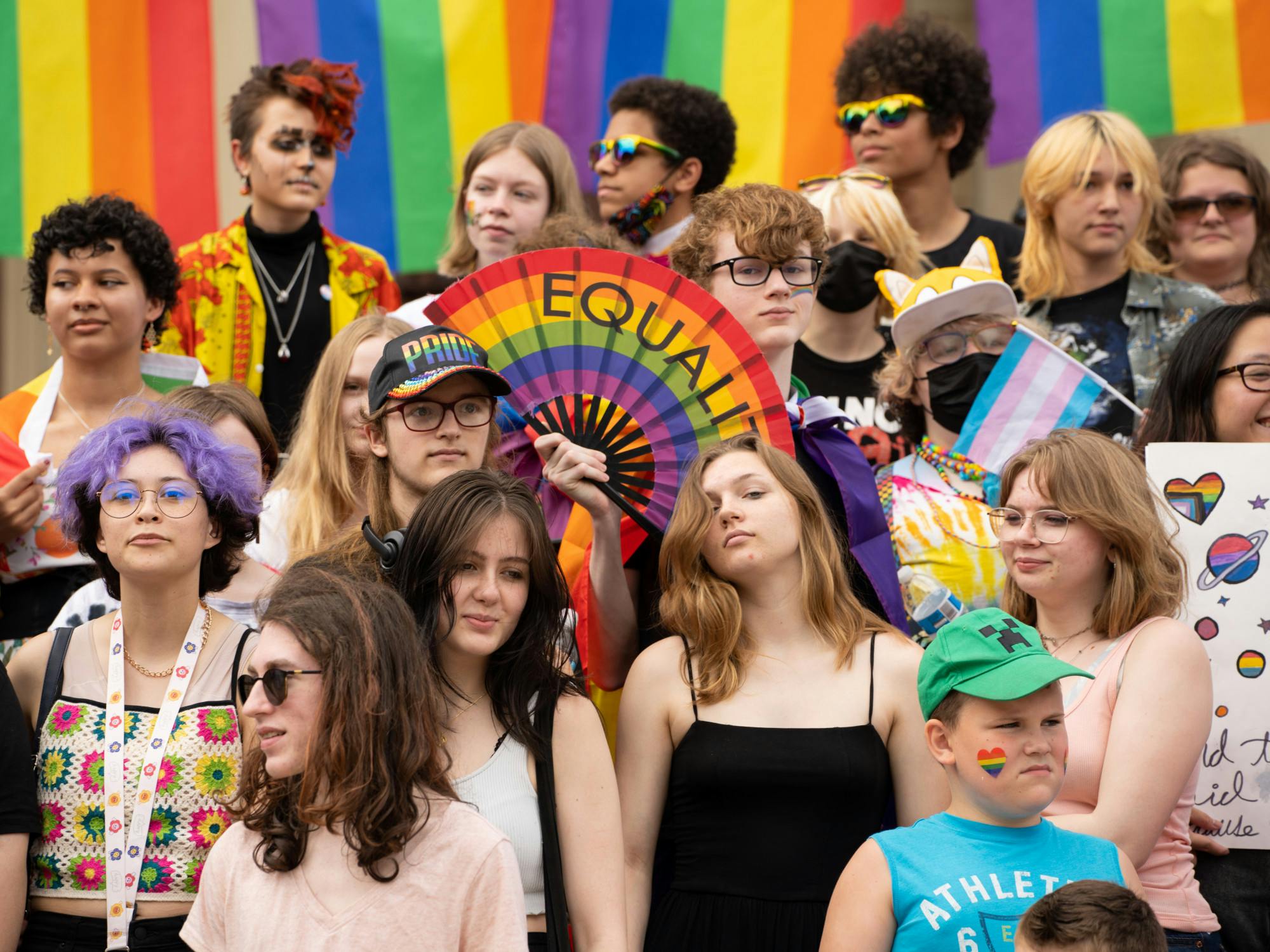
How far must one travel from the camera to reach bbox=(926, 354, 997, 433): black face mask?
4867 mm

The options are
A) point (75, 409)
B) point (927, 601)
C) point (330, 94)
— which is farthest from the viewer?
point (330, 94)

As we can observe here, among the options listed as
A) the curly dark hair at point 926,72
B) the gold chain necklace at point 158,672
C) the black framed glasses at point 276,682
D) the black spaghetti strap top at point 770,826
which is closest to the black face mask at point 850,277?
the curly dark hair at point 926,72

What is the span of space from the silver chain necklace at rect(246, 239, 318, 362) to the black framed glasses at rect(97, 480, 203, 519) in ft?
8.24

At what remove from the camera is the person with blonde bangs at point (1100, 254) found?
570 cm

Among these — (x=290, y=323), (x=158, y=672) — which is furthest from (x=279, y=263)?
(x=158, y=672)

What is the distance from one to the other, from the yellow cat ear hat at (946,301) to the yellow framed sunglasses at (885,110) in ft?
5.98

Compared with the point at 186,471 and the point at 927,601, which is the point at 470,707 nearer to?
the point at 186,471

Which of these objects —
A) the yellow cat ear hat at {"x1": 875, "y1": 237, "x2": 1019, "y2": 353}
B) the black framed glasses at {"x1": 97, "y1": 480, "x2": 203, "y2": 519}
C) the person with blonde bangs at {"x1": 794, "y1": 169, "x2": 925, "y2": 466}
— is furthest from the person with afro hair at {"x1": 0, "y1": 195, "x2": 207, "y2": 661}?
the yellow cat ear hat at {"x1": 875, "y1": 237, "x2": 1019, "y2": 353}

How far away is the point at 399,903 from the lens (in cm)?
293

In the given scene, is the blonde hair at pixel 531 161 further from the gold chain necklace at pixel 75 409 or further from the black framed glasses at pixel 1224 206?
the black framed glasses at pixel 1224 206

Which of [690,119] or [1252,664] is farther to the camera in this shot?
[690,119]

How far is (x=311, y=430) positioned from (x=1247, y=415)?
2.80 meters

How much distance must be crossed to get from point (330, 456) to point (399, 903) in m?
2.01

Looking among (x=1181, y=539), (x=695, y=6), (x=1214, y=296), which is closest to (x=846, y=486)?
(x=1181, y=539)
